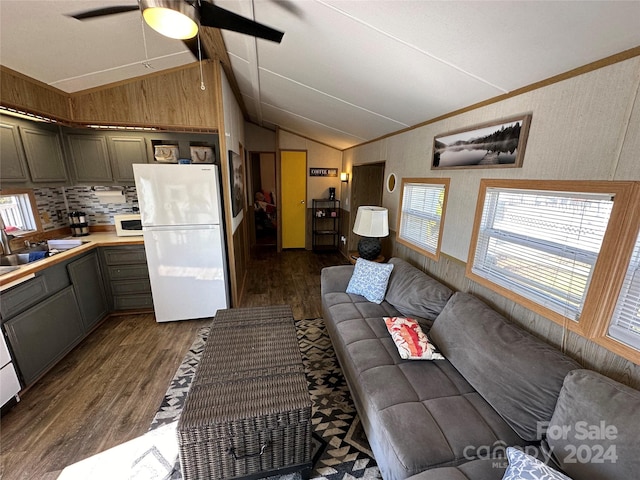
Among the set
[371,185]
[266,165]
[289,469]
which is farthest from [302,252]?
[289,469]

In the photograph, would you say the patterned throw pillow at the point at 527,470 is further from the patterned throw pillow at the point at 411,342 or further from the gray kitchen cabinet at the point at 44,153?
the gray kitchen cabinet at the point at 44,153

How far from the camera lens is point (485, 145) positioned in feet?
5.65

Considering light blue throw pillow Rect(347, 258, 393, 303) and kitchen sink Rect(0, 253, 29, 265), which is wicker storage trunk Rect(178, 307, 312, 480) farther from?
kitchen sink Rect(0, 253, 29, 265)

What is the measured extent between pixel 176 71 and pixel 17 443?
125 inches

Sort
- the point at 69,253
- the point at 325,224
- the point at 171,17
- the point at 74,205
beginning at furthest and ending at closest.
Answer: the point at 325,224
the point at 74,205
the point at 69,253
the point at 171,17

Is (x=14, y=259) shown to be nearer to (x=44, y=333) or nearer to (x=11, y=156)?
(x=44, y=333)

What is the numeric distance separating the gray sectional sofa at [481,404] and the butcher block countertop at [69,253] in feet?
7.68

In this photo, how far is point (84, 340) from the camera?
97.7 inches

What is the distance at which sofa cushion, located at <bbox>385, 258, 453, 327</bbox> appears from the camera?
1.94 meters

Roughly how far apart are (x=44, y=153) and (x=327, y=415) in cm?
351

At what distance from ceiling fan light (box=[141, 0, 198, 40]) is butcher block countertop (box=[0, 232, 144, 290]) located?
74.8 inches

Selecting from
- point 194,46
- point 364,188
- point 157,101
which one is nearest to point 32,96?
point 157,101

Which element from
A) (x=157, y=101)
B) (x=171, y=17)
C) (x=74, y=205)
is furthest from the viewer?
(x=74, y=205)

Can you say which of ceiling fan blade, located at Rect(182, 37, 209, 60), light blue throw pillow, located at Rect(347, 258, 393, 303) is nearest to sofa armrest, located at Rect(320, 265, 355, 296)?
light blue throw pillow, located at Rect(347, 258, 393, 303)
